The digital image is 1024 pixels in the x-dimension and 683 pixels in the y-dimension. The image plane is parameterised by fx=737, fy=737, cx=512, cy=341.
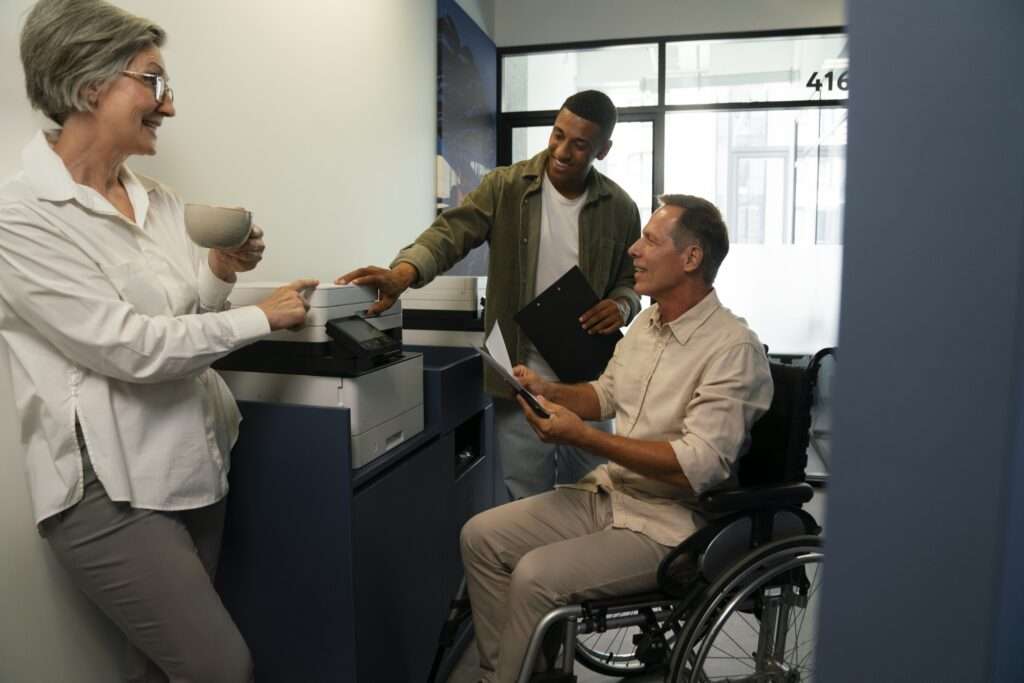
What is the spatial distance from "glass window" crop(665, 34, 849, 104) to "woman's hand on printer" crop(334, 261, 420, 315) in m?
3.39

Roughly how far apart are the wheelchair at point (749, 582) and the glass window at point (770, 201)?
2797mm

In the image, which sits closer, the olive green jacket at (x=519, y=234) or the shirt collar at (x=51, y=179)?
the shirt collar at (x=51, y=179)

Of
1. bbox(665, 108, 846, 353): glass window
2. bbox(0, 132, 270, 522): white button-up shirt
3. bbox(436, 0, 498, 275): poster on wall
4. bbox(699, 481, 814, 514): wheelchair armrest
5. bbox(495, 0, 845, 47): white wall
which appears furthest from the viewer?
bbox(495, 0, 845, 47): white wall

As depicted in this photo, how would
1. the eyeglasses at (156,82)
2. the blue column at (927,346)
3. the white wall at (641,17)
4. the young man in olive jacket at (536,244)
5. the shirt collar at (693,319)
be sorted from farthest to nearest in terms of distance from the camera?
the white wall at (641,17) → the young man in olive jacket at (536,244) → the shirt collar at (693,319) → the eyeglasses at (156,82) → the blue column at (927,346)

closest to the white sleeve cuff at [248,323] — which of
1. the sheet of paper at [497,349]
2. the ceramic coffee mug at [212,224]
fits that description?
the ceramic coffee mug at [212,224]

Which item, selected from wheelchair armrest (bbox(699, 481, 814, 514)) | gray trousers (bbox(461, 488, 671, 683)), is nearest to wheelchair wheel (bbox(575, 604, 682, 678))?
gray trousers (bbox(461, 488, 671, 683))

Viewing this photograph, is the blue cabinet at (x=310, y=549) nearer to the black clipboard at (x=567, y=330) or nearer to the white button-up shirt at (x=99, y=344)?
the white button-up shirt at (x=99, y=344)

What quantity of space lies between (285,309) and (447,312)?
1.30 m

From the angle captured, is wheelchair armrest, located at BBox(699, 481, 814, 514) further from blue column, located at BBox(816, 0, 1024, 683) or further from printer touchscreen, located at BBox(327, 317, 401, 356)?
blue column, located at BBox(816, 0, 1024, 683)

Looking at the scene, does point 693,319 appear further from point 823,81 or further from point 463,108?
point 823,81

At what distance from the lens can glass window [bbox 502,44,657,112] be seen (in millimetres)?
4793

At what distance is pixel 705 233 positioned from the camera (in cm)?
173

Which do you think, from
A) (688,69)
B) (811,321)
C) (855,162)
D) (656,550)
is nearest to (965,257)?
(855,162)

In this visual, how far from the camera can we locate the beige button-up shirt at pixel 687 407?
1540 millimetres
